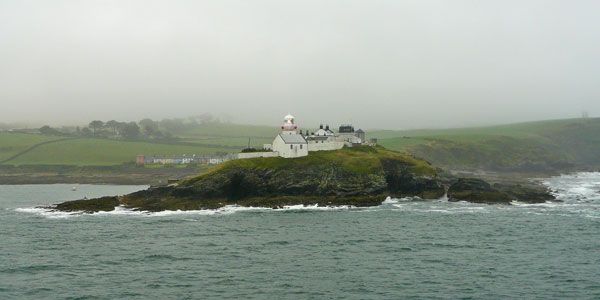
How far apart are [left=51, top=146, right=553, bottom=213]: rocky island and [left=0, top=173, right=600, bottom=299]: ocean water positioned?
5805 mm

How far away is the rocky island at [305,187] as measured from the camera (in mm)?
89000

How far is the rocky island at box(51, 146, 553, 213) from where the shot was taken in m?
89.0

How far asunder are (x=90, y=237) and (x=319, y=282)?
33.7m

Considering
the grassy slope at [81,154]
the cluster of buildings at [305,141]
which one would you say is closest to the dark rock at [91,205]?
the cluster of buildings at [305,141]

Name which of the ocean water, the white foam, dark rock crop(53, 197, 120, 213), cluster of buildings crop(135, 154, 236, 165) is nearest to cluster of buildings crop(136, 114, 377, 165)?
the white foam

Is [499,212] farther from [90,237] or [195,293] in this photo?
[90,237]

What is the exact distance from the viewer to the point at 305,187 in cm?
9456

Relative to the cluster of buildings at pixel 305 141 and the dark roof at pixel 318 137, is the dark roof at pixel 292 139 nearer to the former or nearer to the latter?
the cluster of buildings at pixel 305 141

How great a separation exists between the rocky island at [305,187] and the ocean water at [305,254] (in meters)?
5.80

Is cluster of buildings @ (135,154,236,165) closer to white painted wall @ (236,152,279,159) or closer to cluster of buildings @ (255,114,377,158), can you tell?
cluster of buildings @ (255,114,377,158)

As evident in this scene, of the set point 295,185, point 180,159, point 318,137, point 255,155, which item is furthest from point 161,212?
point 180,159

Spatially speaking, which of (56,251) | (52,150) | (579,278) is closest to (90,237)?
(56,251)

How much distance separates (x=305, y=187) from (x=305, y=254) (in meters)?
39.6

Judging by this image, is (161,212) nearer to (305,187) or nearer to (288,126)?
(305,187)
